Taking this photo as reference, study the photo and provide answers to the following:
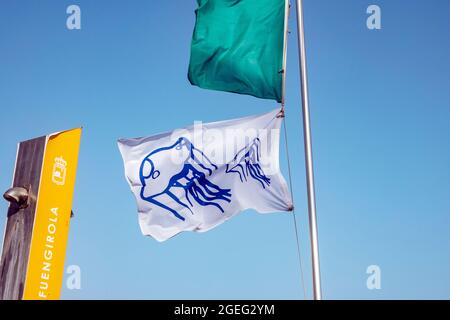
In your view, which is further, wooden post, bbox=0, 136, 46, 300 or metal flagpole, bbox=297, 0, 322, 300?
wooden post, bbox=0, 136, 46, 300

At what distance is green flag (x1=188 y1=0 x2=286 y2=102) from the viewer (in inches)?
376

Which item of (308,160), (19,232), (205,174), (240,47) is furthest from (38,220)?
(240,47)

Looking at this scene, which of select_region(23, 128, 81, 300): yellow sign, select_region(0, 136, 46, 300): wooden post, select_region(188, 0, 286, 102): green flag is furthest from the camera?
select_region(188, 0, 286, 102): green flag

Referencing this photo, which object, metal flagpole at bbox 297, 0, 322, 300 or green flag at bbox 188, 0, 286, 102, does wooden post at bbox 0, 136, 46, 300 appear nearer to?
green flag at bbox 188, 0, 286, 102

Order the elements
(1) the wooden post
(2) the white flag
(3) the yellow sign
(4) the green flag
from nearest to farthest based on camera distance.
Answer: (1) the wooden post < (3) the yellow sign < (2) the white flag < (4) the green flag

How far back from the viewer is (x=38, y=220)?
850 cm

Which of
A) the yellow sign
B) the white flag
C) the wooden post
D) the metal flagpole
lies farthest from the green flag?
the wooden post

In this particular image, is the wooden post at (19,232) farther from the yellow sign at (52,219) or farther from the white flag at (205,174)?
the white flag at (205,174)

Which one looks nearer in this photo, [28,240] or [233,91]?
[28,240]

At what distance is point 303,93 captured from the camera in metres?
9.02

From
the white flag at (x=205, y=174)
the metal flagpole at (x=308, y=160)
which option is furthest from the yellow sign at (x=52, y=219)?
the metal flagpole at (x=308, y=160)
